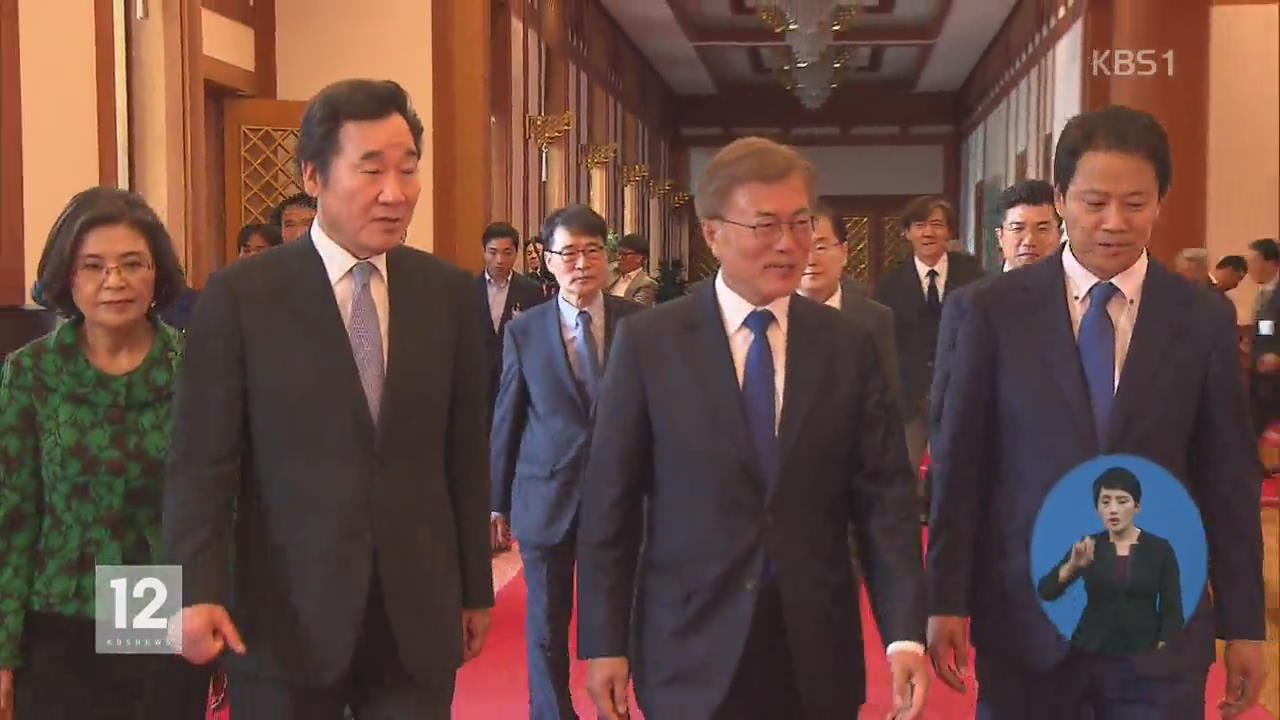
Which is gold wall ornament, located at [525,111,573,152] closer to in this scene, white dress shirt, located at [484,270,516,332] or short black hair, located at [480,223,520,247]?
short black hair, located at [480,223,520,247]

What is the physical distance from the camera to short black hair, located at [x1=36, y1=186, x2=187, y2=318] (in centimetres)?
286

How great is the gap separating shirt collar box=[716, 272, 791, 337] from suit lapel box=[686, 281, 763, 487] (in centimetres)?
1

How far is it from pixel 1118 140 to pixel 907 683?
99 centimetres

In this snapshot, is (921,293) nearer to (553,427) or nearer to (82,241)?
(553,427)

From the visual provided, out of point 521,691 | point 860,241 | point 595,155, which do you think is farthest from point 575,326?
point 860,241

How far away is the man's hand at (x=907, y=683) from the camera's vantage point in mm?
2410

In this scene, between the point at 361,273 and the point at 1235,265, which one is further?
the point at 1235,265

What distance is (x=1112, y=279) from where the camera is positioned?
8.38 ft

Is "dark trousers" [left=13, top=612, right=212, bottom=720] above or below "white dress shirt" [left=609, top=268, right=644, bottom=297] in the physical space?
below

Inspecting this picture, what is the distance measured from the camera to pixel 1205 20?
39.9 feet

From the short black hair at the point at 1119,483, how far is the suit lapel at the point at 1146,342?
8.5 inches

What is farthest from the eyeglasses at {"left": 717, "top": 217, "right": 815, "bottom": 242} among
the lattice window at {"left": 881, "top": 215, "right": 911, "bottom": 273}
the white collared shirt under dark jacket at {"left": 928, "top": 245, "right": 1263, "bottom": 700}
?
the lattice window at {"left": 881, "top": 215, "right": 911, "bottom": 273}

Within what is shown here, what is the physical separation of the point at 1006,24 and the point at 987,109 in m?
2.19

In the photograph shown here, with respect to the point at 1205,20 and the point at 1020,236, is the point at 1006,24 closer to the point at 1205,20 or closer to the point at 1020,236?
the point at 1205,20
